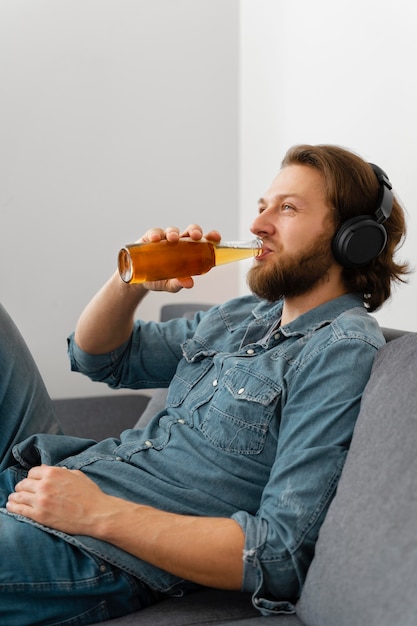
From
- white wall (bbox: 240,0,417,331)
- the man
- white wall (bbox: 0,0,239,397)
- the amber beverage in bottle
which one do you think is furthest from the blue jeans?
white wall (bbox: 0,0,239,397)

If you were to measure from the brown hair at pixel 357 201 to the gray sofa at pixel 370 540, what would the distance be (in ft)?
1.16

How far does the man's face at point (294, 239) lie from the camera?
152 centimetres

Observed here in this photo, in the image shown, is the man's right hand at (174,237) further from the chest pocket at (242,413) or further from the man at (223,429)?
the chest pocket at (242,413)

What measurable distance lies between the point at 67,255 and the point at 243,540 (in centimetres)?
179

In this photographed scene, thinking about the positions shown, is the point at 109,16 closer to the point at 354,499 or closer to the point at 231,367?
the point at 231,367

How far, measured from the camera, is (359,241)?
58.1 inches

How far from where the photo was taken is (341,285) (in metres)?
1.58

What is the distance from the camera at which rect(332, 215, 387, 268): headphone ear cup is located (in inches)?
57.9

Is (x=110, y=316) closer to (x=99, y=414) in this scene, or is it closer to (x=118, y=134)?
(x=99, y=414)

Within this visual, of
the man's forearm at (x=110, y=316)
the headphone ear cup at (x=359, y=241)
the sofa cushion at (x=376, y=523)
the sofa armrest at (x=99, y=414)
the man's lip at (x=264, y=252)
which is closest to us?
the sofa cushion at (x=376, y=523)

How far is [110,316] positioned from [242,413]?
0.47 meters

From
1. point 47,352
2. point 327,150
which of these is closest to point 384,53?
point 327,150

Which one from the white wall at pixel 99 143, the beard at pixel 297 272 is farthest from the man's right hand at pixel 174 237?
the white wall at pixel 99 143

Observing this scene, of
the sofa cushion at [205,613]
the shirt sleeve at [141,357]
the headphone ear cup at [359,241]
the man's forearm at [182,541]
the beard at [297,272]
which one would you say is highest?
the headphone ear cup at [359,241]
